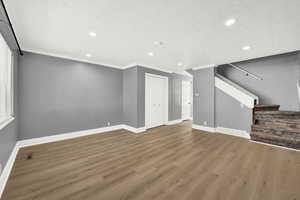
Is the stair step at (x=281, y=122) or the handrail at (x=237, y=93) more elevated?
the handrail at (x=237, y=93)

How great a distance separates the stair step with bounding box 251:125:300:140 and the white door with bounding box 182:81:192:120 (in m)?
3.22

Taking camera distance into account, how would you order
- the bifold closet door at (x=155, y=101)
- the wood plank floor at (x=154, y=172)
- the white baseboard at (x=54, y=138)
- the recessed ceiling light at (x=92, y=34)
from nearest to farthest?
1. the wood plank floor at (x=154, y=172)
2. the white baseboard at (x=54, y=138)
3. the recessed ceiling light at (x=92, y=34)
4. the bifold closet door at (x=155, y=101)

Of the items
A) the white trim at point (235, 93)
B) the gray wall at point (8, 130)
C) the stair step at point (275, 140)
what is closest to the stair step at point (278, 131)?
the stair step at point (275, 140)

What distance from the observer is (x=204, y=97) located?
473 centimetres

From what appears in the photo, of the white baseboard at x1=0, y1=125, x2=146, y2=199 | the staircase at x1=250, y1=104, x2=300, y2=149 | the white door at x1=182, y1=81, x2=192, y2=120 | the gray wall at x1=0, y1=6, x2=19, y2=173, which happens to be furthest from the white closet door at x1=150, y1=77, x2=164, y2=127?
the gray wall at x1=0, y1=6, x2=19, y2=173

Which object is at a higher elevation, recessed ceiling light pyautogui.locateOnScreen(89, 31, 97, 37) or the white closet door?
recessed ceiling light pyautogui.locateOnScreen(89, 31, 97, 37)

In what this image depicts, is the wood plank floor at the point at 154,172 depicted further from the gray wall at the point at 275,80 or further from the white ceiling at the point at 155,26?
the white ceiling at the point at 155,26

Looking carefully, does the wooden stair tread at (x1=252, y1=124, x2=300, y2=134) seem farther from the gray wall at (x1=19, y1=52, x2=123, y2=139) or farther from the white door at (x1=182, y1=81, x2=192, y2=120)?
the gray wall at (x1=19, y1=52, x2=123, y2=139)

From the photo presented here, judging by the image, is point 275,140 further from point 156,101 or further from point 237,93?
point 156,101

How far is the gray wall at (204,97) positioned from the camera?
448 centimetres

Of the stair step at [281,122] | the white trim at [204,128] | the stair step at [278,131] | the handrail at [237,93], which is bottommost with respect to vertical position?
the white trim at [204,128]

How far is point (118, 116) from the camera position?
4.77 metres

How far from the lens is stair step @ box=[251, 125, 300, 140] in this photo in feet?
9.71

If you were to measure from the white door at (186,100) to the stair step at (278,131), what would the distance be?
10.6 ft
